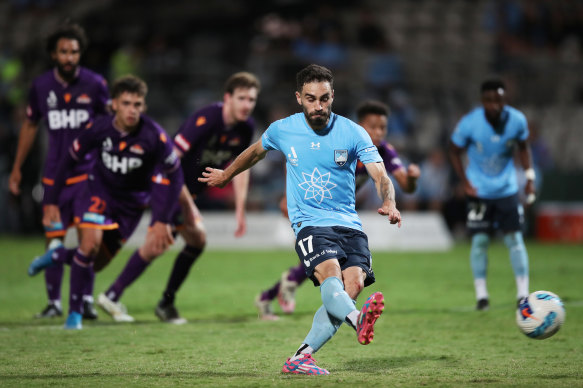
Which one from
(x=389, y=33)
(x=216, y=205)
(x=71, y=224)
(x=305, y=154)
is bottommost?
→ (x=216, y=205)

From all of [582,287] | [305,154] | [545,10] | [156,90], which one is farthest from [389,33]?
[305,154]

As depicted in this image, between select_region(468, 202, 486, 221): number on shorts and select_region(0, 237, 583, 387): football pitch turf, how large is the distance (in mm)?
943

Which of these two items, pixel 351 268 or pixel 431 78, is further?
pixel 431 78

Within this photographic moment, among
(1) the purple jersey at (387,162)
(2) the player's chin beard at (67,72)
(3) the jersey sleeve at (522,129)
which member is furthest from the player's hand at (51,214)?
(3) the jersey sleeve at (522,129)

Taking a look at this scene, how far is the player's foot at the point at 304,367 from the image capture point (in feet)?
18.5

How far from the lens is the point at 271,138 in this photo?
19.7 feet

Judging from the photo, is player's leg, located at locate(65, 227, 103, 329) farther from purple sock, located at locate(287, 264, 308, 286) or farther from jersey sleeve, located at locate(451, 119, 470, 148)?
jersey sleeve, located at locate(451, 119, 470, 148)

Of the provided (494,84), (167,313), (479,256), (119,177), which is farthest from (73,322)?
(494,84)

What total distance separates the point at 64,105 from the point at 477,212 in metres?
4.49

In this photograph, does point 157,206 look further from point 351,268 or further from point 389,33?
point 389,33

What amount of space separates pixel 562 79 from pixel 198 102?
8435 millimetres

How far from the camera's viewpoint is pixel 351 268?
5777 mm

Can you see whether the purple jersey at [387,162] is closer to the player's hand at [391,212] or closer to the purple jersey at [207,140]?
the purple jersey at [207,140]

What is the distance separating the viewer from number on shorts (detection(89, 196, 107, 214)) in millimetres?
8133
